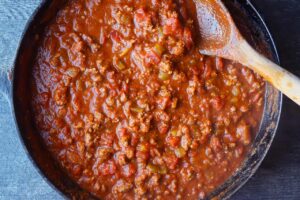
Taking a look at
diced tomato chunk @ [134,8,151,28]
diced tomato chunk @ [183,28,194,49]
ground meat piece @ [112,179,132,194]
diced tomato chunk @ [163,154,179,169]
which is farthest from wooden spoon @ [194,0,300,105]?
ground meat piece @ [112,179,132,194]

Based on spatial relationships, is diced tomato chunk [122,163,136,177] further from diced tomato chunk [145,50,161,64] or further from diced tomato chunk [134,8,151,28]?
diced tomato chunk [134,8,151,28]

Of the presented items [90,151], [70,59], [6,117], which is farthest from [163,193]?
[6,117]

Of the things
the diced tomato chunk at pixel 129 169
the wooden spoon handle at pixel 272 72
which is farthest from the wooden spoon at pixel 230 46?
the diced tomato chunk at pixel 129 169

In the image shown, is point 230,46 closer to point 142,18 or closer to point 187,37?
point 187,37

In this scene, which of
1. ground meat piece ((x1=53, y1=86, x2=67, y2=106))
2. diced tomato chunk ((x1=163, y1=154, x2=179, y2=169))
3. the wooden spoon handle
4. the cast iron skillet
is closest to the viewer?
the wooden spoon handle

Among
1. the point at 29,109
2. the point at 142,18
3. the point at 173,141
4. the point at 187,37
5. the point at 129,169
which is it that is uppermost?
the point at 142,18

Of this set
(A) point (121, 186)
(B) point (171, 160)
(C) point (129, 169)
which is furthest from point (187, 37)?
(A) point (121, 186)
